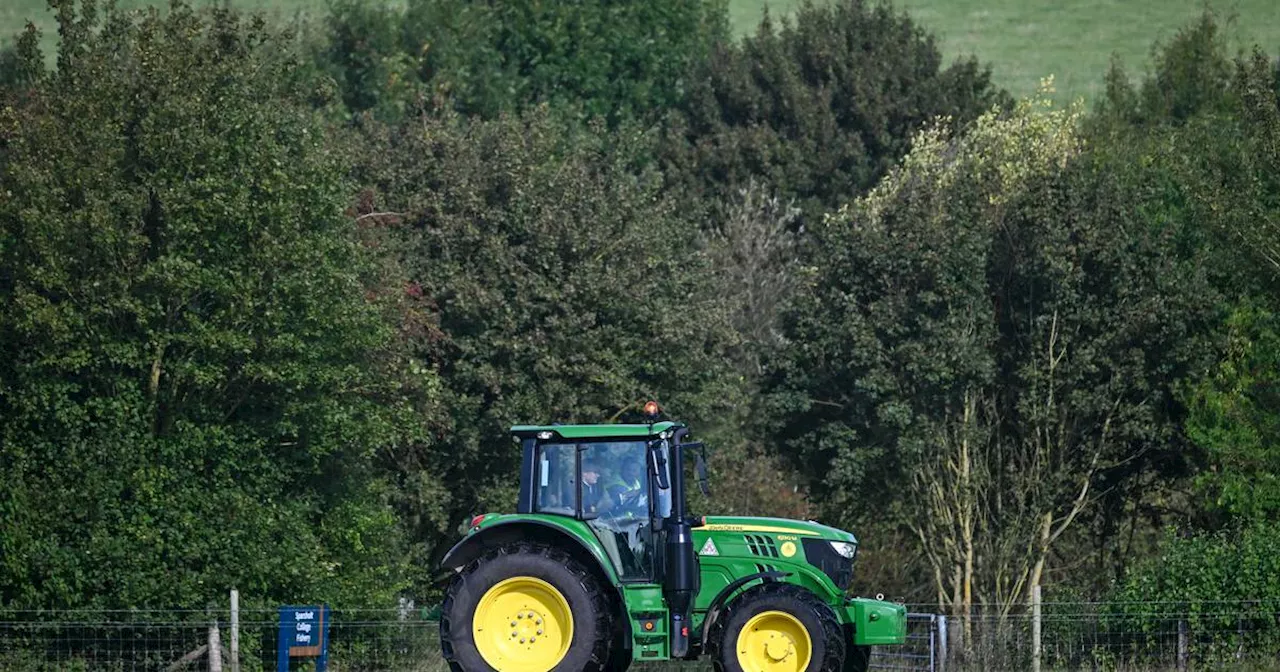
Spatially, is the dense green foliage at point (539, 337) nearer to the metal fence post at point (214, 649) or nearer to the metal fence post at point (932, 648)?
the metal fence post at point (932, 648)

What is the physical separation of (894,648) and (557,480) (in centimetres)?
1017

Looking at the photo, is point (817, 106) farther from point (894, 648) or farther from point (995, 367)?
point (894, 648)

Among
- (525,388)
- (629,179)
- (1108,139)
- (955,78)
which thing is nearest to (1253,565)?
(525,388)

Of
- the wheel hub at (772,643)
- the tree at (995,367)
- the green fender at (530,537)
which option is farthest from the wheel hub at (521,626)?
the tree at (995,367)

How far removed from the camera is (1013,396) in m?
30.5

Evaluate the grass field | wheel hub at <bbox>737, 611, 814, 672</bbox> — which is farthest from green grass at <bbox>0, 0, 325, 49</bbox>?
wheel hub at <bbox>737, 611, 814, 672</bbox>

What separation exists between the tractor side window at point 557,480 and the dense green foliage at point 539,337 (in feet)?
28.9

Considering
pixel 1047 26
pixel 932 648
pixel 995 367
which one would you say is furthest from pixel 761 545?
pixel 1047 26

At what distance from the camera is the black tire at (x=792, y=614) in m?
14.2

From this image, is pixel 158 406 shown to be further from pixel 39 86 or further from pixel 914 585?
pixel 914 585

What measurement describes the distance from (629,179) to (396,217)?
4.65 metres

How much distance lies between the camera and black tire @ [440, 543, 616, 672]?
563 inches

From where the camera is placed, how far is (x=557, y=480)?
49.5ft

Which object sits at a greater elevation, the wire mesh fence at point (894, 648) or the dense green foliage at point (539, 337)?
the dense green foliage at point (539, 337)
